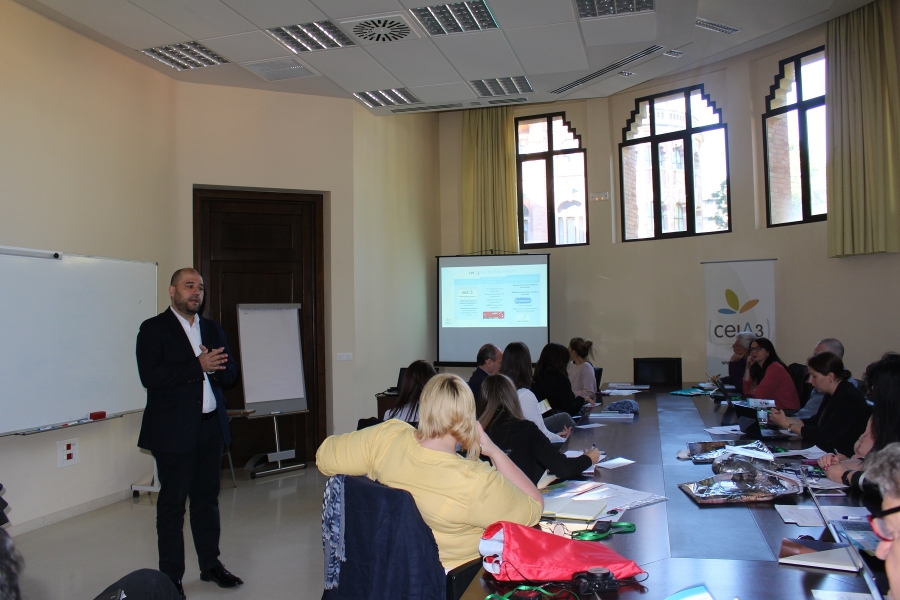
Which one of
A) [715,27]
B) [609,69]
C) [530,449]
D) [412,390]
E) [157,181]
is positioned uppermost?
[715,27]

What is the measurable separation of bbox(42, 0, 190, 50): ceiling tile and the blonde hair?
3867mm

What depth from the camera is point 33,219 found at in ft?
15.4

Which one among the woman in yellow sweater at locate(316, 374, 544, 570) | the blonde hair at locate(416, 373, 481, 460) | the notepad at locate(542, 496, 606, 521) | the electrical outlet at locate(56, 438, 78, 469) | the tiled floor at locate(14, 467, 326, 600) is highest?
the blonde hair at locate(416, 373, 481, 460)

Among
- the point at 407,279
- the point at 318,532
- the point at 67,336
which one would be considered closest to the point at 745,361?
the point at 407,279

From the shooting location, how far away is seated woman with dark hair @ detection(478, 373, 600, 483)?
2799mm

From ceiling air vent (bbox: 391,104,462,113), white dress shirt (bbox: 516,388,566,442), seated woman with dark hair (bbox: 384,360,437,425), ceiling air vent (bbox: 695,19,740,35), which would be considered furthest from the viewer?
ceiling air vent (bbox: 391,104,462,113)

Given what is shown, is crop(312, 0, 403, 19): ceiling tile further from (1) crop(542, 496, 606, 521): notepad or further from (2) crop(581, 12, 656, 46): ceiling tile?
(1) crop(542, 496, 606, 521): notepad

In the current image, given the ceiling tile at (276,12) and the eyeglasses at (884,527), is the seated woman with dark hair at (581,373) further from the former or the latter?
the eyeglasses at (884,527)

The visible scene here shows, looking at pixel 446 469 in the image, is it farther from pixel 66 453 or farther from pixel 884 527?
pixel 66 453

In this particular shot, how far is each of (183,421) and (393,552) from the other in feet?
6.32

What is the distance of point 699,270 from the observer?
8352 mm

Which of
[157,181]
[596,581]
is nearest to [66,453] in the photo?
[157,181]

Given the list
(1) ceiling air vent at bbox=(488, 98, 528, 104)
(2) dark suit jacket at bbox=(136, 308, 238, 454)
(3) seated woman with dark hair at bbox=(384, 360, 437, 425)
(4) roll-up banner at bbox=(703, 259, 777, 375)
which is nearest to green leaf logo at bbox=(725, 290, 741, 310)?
(4) roll-up banner at bbox=(703, 259, 777, 375)

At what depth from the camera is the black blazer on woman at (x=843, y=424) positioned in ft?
10.5
